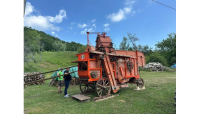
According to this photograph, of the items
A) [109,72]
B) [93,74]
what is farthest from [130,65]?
[93,74]

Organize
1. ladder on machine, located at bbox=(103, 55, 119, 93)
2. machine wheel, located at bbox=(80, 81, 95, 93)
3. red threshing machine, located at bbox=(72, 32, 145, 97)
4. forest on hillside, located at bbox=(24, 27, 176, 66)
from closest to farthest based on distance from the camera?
red threshing machine, located at bbox=(72, 32, 145, 97), ladder on machine, located at bbox=(103, 55, 119, 93), machine wheel, located at bbox=(80, 81, 95, 93), forest on hillside, located at bbox=(24, 27, 176, 66)

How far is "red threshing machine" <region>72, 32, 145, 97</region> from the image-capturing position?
6.89 metres

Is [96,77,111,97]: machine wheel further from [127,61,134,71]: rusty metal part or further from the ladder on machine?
[127,61,134,71]: rusty metal part

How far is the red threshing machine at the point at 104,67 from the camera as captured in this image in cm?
689

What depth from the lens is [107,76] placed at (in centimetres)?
740

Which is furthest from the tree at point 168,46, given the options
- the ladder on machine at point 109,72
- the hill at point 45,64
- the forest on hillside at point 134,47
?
the ladder on machine at point 109,72

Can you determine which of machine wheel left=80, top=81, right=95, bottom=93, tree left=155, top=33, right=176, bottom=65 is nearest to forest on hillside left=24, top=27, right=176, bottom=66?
tree left=155, top=33, right=176, bottom=65

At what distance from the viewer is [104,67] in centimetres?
743

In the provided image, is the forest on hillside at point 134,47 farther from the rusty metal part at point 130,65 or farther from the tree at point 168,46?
the rusty metal part at point 130,65

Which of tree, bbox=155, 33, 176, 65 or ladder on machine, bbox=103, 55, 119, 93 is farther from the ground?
tree, bbox=155, 33, 176, 65

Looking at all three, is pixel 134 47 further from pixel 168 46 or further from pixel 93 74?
pixel 93 74

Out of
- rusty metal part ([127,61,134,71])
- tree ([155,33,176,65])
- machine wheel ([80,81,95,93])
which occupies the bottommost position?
machine wheel ([80,81,95,93])
